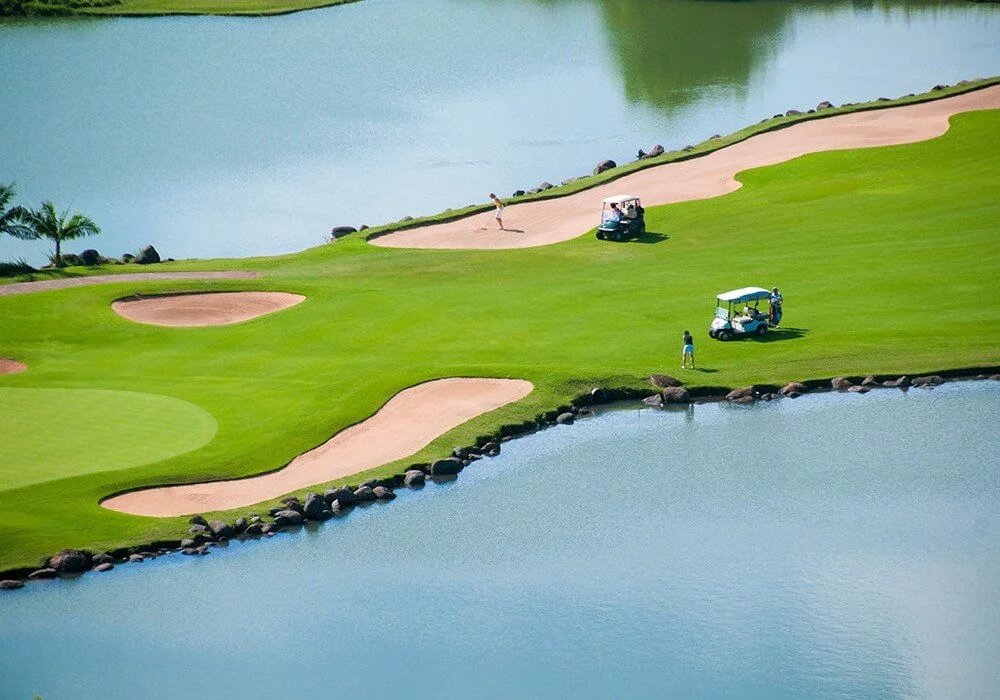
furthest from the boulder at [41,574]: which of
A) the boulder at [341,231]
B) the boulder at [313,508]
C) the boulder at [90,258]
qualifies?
the boulder at [341,231]

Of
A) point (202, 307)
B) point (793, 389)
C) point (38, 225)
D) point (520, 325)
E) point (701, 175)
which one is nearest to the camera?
point (793, 389)

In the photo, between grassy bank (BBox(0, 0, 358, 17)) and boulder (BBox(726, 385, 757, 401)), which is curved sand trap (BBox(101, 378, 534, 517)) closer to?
boulder (BBox(726, 385, 757, 401))

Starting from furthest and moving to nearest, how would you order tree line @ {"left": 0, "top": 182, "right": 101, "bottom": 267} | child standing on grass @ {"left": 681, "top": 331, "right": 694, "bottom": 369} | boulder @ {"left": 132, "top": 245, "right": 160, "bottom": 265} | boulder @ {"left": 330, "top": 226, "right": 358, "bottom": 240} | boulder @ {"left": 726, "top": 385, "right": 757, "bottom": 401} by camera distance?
1. boulder @ {"left": 330, "top": 226, "right": 358, "bottom": 240}
2. boulder @ {"left": 132, "top": 245, "right": 160, "bottom": 265}
3. tree line @ {"left": 0, "top": 182, "right": 101, "bottom": 267}
4. child standing on grass @ {"left": 681, "top": 331, "right": 694, "bottom": 369}
5. boulder @ {"left": 726, "top": 385, "right": 757, "bottom": 401}

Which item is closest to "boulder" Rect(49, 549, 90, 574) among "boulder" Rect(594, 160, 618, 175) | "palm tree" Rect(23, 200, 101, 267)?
"palm tree" Rect(23, 200, 101, 267)

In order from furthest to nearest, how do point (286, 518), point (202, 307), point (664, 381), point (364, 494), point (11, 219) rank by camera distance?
point (11, 219) < point (202, 307) < point (664, 381) < point (364, 494) < point (286, 518)

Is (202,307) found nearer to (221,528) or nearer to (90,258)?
(90,258)

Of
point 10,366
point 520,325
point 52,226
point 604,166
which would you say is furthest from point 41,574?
point 604,166
